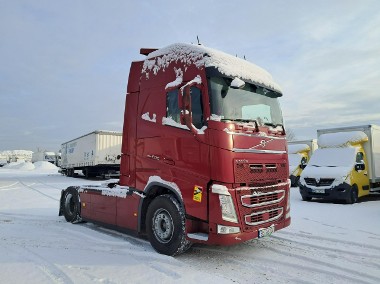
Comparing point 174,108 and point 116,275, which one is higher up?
point 174,108

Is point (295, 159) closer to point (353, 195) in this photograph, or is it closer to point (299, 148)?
point (299, 148)

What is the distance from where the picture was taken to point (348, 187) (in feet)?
39.5

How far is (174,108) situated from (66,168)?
31.3 meters

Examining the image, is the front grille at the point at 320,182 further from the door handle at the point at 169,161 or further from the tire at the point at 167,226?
the door handle at the point at 169,161

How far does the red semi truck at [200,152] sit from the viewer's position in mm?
4895

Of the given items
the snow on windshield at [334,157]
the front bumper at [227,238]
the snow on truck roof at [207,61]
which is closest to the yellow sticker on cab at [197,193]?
the front bumper at [227,238]

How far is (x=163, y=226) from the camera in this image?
5.59 metres

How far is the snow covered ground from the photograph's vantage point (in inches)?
173

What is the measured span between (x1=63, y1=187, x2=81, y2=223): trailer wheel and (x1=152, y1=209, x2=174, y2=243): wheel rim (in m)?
3.31

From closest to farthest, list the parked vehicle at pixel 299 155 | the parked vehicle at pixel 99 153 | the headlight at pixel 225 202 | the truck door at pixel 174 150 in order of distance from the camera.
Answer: the headlight at pixel 225 202 → the truck door at pixel 174 150 → the parked vehicle at pixel 299 155 → the parked vehicle at pixel 99 153

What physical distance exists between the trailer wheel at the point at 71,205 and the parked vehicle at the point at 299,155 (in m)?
14.5

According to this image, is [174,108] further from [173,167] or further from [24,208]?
[24,208]

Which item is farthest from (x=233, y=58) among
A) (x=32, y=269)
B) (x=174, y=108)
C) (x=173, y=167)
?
(x=32, y=269)

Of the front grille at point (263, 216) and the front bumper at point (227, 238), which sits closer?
the front bumper at point (227, 238)
